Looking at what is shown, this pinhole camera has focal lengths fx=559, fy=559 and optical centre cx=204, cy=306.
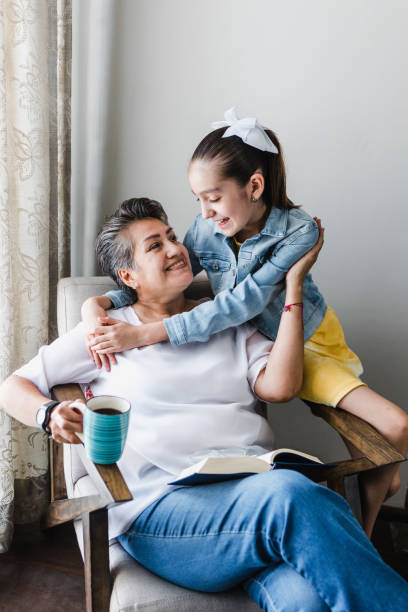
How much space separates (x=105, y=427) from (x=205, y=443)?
1.46 feet

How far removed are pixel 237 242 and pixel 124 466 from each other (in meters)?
0.76

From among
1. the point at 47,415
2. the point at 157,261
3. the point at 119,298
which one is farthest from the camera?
the point at 119,298

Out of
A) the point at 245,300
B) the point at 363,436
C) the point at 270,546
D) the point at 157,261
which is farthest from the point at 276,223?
the point at 270,546

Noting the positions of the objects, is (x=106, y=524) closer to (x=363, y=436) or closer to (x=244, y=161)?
(x=363, y=436)

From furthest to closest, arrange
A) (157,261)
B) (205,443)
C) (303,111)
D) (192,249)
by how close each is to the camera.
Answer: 1. (303,111)
2. (192,249)
3. (157,261)
4. (205,443)

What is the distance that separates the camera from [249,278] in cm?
162

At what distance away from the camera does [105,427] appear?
106 cm

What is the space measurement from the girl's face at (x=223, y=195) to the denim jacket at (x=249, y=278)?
0.09m

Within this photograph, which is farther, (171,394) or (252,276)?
(252,276)

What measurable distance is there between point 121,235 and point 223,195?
1.03ft

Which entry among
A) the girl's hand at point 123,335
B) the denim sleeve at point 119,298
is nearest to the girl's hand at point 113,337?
the girl's hand at point 123,335

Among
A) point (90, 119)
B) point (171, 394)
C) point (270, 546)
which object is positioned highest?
point (90, 119)

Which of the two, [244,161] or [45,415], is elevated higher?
[244,161]

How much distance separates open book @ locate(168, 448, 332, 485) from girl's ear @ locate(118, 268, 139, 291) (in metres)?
0.57
